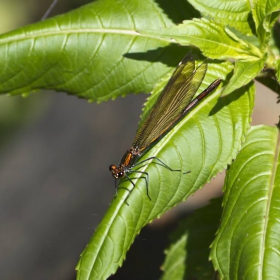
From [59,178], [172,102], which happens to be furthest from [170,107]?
[59,178]

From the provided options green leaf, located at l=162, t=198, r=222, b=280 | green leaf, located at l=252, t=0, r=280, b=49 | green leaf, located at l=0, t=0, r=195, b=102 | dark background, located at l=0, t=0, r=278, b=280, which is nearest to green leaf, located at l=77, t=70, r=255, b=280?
green leaf, located at l=252, t=0, r=280, b=49

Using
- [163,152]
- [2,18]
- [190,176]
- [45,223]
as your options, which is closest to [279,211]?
[190,176]

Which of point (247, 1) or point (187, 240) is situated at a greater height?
point (247, 1)

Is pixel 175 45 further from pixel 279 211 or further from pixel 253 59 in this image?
pixel 279 211

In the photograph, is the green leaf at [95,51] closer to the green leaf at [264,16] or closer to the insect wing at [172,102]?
the insect wing at [172,102]

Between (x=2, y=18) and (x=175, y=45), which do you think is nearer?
(x=175, y=45)

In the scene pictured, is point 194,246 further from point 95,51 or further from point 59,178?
point 59,178
